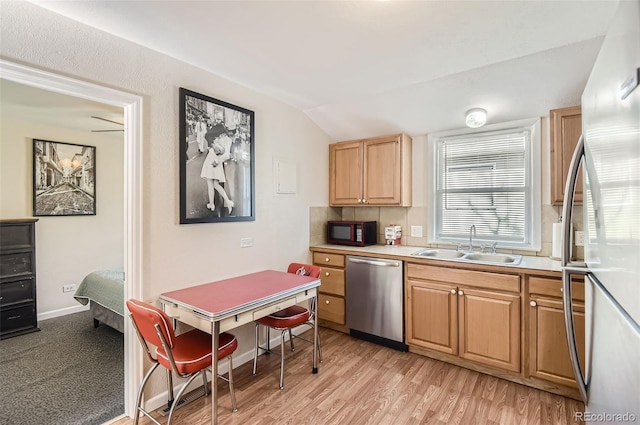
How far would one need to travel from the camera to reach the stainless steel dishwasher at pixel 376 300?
287 cm

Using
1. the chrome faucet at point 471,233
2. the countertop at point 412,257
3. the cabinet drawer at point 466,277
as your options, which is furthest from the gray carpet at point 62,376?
the chrome faucet at point 471,233

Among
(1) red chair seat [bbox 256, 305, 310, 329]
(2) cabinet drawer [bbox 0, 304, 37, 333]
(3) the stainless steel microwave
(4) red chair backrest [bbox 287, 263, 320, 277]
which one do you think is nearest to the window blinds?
(3) the stainless steel microwave

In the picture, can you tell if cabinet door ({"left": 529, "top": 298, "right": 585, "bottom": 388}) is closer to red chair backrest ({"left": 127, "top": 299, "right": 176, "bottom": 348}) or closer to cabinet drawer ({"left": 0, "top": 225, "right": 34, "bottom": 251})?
red chair backrest ({"left": 127, "top": 299, "right": 176, "bottom": 348})

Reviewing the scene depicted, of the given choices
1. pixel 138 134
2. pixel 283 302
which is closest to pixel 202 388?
pixel 283 302

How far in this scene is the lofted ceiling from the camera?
162 cm

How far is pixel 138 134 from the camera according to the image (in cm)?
198

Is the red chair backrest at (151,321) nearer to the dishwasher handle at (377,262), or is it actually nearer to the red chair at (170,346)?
the red chair at (170,346)

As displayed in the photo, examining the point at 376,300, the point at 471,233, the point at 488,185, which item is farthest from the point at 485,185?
the point at 376,300

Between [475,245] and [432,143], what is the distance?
45.7 inches

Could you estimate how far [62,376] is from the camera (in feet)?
7.79

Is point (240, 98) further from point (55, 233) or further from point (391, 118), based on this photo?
point (55, 233)

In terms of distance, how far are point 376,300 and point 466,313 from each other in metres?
0.81

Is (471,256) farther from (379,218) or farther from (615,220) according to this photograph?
(615,220)

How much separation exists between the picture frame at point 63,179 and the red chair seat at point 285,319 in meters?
3.14
